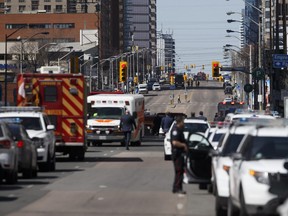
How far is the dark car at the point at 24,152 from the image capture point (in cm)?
2542

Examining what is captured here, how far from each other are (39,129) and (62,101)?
16.4 ft

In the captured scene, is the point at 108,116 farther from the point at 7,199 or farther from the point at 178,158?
the point at 7,199

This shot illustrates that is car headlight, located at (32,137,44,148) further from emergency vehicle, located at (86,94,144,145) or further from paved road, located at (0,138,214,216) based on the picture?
emergency vehicle, located at (86,94,144,145)

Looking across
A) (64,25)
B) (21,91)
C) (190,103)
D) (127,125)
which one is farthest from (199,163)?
(64,25)

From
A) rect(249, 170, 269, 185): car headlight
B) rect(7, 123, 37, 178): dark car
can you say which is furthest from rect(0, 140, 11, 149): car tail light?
rect(249, 170, 269, 185): car headlight

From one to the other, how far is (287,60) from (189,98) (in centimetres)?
9052

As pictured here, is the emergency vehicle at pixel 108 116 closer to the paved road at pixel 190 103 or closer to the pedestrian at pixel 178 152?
the pedestrian at pixel 178 152

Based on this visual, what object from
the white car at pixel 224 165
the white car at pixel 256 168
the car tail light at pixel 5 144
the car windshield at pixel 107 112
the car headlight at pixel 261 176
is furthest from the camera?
the car windshield at pixel 107 112

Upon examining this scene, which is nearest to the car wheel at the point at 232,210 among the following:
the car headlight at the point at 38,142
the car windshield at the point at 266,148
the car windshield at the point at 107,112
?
the car windshield at the point at 266,148

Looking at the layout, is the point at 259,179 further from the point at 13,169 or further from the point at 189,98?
the point at 189,98

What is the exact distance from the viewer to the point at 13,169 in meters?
23.8

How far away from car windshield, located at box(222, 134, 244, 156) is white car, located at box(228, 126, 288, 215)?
1.83 metres

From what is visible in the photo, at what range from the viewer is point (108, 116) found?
48531 mm

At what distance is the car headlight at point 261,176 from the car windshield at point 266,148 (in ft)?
2.74
